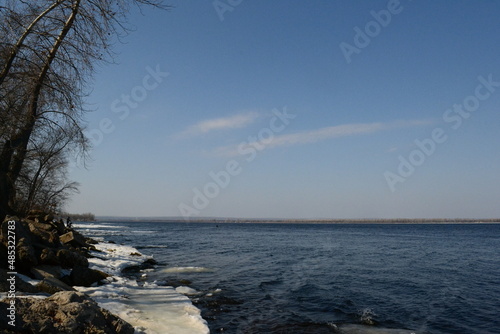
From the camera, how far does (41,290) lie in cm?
816

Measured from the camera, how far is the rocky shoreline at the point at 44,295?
534 cm

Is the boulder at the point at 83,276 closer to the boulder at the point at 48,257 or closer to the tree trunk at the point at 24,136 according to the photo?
the boulder at the point at 48,257

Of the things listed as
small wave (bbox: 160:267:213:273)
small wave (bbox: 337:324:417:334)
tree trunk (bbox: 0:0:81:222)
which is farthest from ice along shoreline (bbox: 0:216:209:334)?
small wave (bbox: 160:267:213:273)

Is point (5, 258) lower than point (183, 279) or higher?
higher

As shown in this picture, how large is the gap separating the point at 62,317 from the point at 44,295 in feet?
9.18

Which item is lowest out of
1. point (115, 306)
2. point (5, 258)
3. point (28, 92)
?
point (115, 306)

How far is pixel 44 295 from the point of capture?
782cm

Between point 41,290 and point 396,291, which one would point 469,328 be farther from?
point 41,290

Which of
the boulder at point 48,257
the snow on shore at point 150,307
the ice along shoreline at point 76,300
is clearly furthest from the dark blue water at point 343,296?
the boulder at point 48,257

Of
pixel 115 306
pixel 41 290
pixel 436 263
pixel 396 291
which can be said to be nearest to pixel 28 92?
pixel 41 290

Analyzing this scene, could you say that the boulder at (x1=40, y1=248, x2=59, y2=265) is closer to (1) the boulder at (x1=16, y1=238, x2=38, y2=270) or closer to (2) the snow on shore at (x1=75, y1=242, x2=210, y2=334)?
(1) the boulder at (x1=16, y1=238, x2=38, y2=270)

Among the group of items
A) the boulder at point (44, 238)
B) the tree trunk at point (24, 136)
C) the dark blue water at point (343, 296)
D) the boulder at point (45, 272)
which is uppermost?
the tree trunk at point (24, 136)

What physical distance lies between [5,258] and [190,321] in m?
6.02

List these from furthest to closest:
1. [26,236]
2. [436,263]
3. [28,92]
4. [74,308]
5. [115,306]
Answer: [436,263] < [26,236] < [115,306] < [28,92] < [74,308]
